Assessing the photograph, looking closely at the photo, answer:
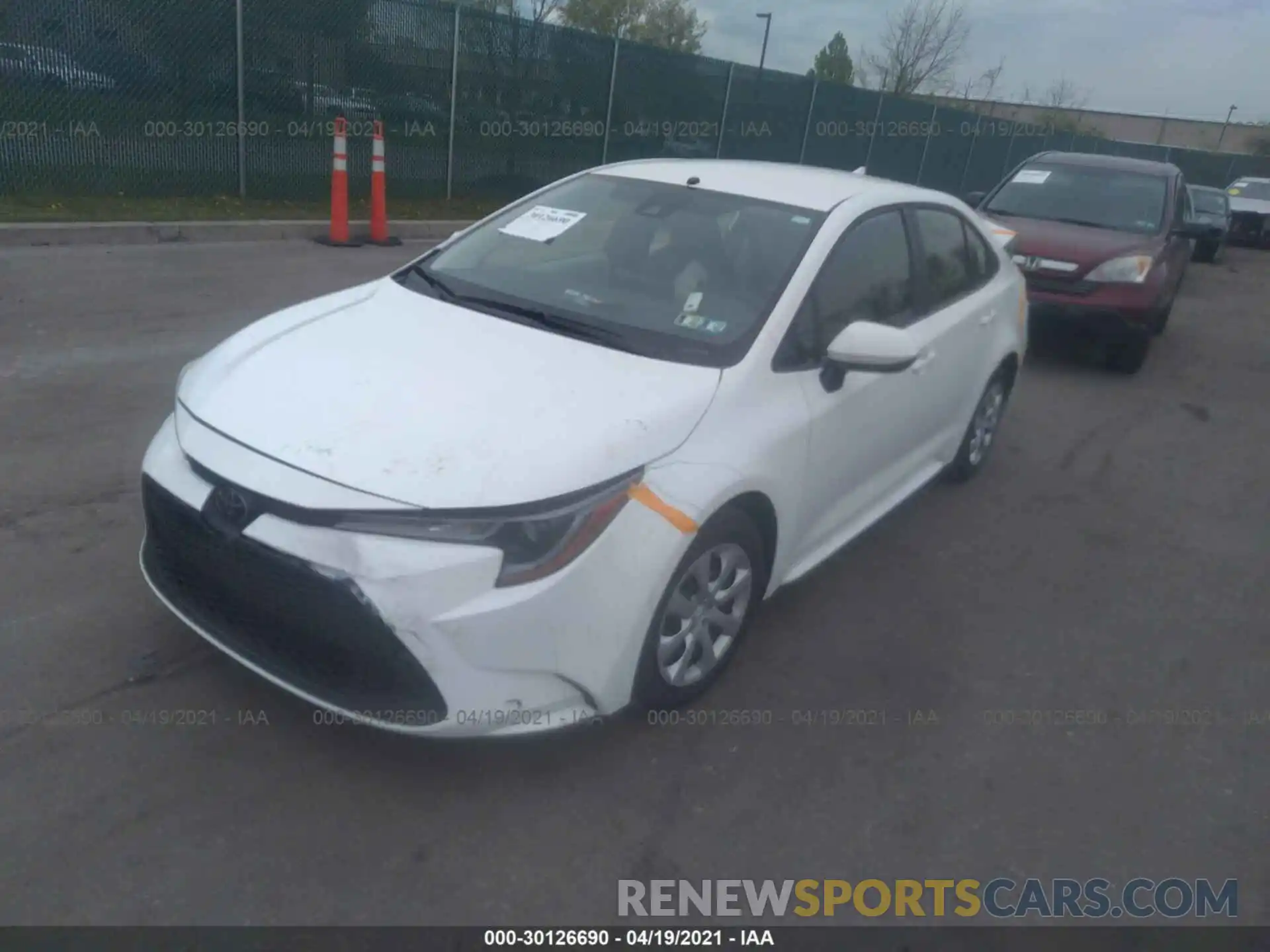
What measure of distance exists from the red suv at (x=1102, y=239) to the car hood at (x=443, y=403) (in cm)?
612

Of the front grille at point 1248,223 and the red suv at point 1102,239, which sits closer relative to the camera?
the red suv at point 1102,239

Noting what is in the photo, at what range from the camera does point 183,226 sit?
10.0 m

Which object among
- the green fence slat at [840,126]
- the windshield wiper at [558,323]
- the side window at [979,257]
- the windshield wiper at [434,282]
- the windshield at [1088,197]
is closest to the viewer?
the windshield wiper at [558,323]

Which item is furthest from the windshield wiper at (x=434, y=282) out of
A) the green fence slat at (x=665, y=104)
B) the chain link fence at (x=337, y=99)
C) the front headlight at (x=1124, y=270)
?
the green fence slat at (x=665, y=104)

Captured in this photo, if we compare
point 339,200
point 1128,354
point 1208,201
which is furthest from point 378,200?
point 1208,201

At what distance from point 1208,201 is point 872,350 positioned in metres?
18.9

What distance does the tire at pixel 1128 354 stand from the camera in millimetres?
8539

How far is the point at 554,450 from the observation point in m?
2.89

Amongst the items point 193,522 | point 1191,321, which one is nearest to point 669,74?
point 1191,321

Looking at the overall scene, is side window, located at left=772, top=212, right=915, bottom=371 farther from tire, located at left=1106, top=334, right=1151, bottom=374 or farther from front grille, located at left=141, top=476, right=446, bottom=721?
tire, located at left=1106, top=334, right=1151, bottom=374

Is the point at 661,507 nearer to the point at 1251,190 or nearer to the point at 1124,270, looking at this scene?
the point at 1124,270

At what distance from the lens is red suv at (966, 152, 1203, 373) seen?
27.4ft

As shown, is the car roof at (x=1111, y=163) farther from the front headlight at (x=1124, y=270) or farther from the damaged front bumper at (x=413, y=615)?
the damaged front bumper at (x=413, y=615)

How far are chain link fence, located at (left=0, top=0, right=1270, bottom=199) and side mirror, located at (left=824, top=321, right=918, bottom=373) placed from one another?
9907 millimetres
